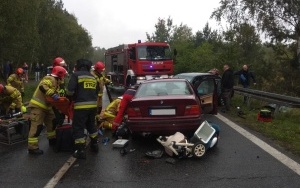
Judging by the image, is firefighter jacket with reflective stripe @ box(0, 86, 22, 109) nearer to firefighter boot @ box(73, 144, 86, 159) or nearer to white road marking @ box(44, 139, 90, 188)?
white road marking @ box(44, 139, 90, 188)

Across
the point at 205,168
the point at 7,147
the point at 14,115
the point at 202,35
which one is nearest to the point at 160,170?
the point at 205,168

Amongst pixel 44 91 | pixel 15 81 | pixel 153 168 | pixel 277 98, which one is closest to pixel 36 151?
pixel 44 91

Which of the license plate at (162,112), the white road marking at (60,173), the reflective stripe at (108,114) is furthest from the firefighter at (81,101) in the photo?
the reflective stripe at (108,114)

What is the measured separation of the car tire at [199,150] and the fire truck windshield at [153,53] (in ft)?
39.9

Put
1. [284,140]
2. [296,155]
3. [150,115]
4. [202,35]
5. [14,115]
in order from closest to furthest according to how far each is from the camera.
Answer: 1. [296,155]
2. [150,115]
3. [284,140]
4. [14,115]
5. [202,35]

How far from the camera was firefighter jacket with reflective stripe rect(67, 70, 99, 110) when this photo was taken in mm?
6469

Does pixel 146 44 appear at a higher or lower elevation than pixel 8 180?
higher

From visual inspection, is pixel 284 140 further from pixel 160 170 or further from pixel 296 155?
pixel 160 170

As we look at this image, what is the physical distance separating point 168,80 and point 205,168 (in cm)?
280

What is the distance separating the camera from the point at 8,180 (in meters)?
5.25

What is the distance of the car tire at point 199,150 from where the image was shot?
621cm

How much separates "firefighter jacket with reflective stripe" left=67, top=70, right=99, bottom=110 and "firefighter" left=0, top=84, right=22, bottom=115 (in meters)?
3.50

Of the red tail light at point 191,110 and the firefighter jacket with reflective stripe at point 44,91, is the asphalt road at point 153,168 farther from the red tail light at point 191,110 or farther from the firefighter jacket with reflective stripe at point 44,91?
the firefighter jacket with reflective stripe at point 44,91

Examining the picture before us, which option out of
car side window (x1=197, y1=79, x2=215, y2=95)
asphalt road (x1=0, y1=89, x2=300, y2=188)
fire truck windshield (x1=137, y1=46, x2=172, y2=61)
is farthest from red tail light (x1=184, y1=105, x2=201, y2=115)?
fire truck windshield (x1=137, y1=46, x2=172, y2=61)
